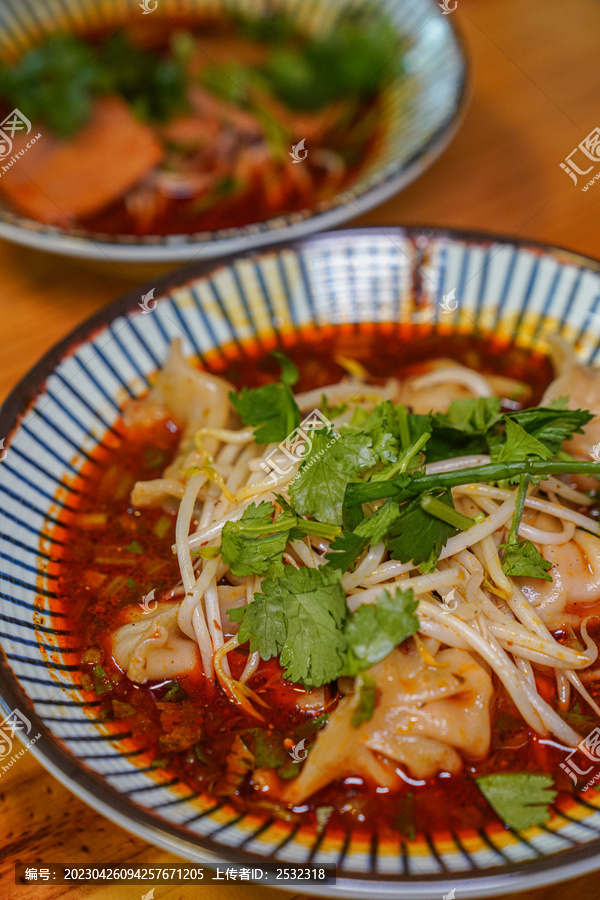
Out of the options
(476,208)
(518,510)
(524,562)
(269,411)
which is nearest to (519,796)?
(524,562)

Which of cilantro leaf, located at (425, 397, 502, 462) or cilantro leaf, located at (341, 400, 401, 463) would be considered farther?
cilantro leaf, located at (425, 397, 502, 462)

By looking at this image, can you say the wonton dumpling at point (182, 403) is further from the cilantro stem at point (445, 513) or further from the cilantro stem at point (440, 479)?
the cilantro stem at point (445, 513)

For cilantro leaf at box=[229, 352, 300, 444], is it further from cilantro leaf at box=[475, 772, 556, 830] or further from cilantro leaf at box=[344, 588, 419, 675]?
cilantro leaf at box=[475, 772, 556, 830]

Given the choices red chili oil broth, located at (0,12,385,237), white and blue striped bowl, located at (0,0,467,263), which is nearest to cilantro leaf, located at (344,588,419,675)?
white and blue striped bowl, located at (0,0,467,263)

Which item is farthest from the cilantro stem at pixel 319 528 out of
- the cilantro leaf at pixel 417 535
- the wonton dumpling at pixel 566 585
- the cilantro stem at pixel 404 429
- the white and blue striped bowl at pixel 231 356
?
the white and blue striped bowl at pixel 231 356

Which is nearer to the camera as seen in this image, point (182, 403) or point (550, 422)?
point (550, 422)

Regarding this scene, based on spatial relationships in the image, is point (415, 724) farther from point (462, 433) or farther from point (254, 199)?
point (254, 199)

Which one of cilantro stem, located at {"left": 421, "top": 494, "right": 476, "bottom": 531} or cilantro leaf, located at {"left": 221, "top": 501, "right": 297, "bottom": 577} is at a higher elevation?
cilantro leaf, located at {"left": 221, "top": 501, "right": 297, "bottom": 577}
